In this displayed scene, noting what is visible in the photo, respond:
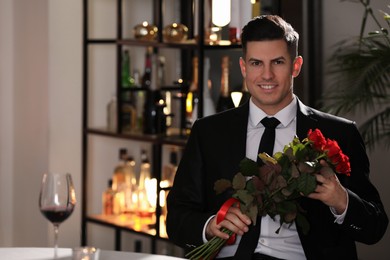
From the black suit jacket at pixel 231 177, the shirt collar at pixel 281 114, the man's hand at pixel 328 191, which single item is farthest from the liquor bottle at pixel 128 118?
the man's hand at pixel 328 191

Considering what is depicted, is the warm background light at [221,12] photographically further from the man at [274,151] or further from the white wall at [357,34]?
the man at [274,151]

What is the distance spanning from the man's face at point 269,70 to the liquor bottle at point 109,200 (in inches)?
87.6

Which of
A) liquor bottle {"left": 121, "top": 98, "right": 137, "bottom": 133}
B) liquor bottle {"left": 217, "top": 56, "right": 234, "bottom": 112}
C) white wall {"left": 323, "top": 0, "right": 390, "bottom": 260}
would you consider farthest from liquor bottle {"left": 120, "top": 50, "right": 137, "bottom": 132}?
white wall {"left": 323, "top": 0, "right": 390, "bottom": 260}

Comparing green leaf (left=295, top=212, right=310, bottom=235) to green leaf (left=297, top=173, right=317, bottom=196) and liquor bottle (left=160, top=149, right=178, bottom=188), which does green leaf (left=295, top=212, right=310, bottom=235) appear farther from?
liquor bottle (left=160, top=149, right=178, bottom=188)

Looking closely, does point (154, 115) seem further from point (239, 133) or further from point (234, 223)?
point (234, 223)

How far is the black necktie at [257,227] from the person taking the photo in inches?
102

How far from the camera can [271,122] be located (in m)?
2.68

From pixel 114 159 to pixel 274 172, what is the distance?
108 inches

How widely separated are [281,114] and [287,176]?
1.34ft

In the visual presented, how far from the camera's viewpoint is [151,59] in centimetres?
467

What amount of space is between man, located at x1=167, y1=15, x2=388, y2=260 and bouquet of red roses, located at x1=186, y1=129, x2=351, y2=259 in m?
0.15

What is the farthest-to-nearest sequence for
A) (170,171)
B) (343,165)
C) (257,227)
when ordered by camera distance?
(170,171)
(257,227)
(343,165)

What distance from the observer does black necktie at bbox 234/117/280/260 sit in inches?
102

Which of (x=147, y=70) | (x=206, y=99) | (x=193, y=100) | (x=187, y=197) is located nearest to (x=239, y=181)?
(x=187, y=197)
